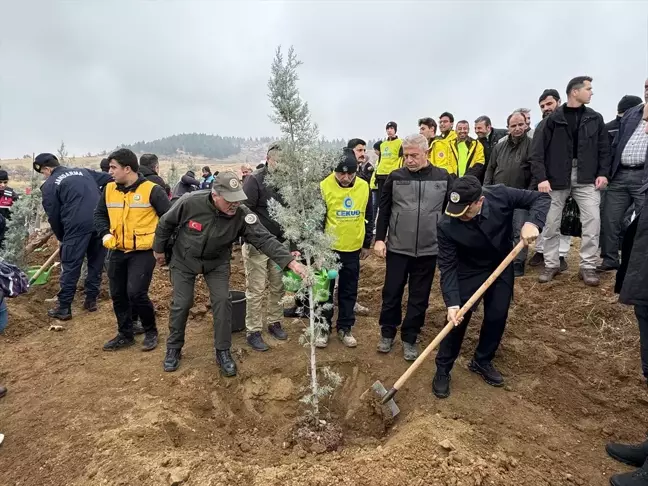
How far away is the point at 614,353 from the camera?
15.8 feet

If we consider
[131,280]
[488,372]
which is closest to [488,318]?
[488,372]

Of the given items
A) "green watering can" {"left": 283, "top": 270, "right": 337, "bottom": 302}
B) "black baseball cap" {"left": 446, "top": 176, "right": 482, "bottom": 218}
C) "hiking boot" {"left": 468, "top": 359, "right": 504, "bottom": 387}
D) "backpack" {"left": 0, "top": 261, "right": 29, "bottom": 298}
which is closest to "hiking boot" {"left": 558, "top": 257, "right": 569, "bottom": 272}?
"hiking boot" {"left": 468, "top": 359, "right": 504, "bottom": 387}

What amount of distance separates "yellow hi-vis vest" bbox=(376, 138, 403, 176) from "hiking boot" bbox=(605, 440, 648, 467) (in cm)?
658

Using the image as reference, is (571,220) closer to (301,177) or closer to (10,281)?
(301,177)

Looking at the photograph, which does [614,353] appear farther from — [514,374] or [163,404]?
[163,404]

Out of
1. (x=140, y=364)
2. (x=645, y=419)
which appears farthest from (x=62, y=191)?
(x=645, y=419)

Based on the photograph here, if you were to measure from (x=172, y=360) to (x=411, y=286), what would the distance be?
3098 millimetres

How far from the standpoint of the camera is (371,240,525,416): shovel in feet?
11.9

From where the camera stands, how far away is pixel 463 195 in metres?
3.55

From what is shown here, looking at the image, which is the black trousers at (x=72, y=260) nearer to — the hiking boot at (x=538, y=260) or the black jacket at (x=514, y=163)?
the black jacket at (x=514, y=163)

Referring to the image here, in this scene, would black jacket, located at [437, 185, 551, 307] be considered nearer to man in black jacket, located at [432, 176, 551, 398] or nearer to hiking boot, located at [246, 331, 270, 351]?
man in black jacket, located at [432, 176, 551, 398]

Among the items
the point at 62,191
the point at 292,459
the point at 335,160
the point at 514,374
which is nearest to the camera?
the point at 292,459

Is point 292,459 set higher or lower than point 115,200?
lower

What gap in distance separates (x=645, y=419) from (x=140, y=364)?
563cm
